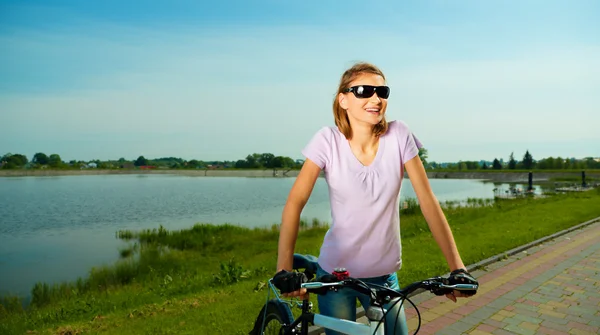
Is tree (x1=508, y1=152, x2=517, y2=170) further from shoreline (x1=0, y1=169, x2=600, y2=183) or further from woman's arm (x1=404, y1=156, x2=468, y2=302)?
woman's arm (x1=404, y1=156, x2=468, y2=302)

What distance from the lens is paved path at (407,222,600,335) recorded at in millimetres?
4734

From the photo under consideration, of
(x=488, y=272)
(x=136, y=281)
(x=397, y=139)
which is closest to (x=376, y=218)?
(x=397, y=139)

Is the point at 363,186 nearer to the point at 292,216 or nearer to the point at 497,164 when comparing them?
the point at 292,216

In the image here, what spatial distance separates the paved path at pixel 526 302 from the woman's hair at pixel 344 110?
3264mm

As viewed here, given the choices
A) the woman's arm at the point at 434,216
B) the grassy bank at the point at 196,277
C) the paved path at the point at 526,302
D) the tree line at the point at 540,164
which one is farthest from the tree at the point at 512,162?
the woman's arm at the point at 434,216

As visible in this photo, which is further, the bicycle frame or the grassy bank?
the grassy bank

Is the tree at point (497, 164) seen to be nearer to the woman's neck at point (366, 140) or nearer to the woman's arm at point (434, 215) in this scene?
the woman's arm at point (434, 215)

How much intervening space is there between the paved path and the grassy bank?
932mm

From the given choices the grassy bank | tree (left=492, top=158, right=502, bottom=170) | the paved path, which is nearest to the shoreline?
tree (left=492, top=158, right=502, bottom=170)

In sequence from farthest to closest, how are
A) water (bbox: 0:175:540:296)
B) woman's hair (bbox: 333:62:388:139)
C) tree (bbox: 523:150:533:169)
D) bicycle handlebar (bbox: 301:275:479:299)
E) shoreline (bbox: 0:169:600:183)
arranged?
1. tree (bbox: 523:150:533:169)
2. shoreline (bbox: 0:169:600:183)
3. water (bbox: 0:175:540:296)
4. woman's hair (bbox: 333:62:388:139)
5. bicycle handlebar (bbox: 301:275:479:299)

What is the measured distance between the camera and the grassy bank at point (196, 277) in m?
5.48

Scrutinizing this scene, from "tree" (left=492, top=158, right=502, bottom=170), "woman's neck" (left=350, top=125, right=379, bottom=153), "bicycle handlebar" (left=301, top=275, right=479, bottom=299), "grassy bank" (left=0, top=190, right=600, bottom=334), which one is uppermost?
"tree" (left=492, top=158, right=502, bottom=170)

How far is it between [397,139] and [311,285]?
0.76 metres

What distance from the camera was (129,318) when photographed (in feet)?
18.8
